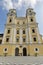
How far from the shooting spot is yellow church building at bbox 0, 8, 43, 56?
48125 mm

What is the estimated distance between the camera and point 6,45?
49062 mm

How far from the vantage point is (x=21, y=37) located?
51781mm

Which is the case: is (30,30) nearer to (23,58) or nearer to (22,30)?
(22,30)

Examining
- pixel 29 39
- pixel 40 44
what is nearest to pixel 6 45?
pixel 29 39

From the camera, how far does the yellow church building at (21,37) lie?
4812cm

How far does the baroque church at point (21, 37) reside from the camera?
158ft

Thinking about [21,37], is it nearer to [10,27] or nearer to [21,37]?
[21,37]

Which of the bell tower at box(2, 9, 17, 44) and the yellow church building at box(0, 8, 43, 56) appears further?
the bell tower at box(2, 9, 17, 44)

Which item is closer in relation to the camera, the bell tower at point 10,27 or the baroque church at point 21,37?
the baroque church at point 21,37

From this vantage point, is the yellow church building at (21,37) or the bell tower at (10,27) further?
the bell tower at (10,27)

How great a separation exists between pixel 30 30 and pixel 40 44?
6506mm

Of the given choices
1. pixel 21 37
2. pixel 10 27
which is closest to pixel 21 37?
pixel 21 37

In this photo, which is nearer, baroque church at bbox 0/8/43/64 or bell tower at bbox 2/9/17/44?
baroque church at bbox 0/8/43/64

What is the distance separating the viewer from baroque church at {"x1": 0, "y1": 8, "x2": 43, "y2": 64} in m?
48.0
